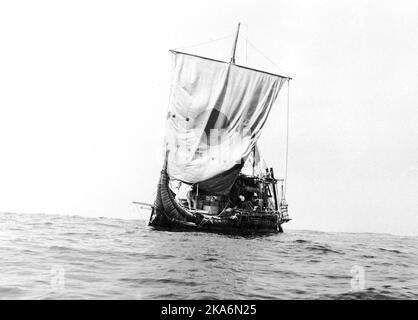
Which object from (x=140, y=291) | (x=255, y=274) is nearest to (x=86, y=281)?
(x=140, y=291)

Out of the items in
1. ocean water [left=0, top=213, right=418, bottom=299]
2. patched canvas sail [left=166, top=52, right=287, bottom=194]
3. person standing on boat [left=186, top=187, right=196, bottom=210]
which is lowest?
ocean water [left=0, top=213, right=418, bottom=299]

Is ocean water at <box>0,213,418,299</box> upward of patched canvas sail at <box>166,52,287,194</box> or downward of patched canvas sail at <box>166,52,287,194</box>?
downward

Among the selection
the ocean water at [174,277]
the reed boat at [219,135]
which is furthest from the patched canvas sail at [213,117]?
the ocean water at [174,277]

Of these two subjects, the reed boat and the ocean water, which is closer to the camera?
the ocean water

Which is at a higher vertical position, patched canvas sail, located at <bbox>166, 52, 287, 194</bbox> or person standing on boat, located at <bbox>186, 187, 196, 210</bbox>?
patched canvas sail, located at <bbox>166, 52, 287, 194</bbox>

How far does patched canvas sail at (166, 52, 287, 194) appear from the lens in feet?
96.4

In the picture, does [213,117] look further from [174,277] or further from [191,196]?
[174,277]

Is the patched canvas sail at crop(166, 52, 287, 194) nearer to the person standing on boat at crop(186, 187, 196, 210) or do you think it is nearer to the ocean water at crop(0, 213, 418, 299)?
the person standing on boat at crop(186, 187, 196, 210)

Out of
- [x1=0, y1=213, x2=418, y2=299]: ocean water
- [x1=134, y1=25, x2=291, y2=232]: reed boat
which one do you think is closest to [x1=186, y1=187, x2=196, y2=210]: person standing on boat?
[x1=134, y1=25, x2=291, y2=232]: reed boat

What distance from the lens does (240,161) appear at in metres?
30.0

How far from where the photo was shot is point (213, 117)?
1215 inches

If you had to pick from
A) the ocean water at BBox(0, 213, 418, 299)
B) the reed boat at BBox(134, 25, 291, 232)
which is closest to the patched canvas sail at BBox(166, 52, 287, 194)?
the reed boat at BBox(134, 25, 291, 232)

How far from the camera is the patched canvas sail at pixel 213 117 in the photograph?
96.4 feet
